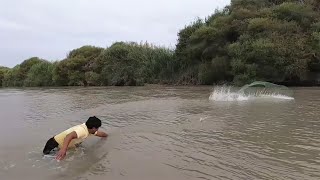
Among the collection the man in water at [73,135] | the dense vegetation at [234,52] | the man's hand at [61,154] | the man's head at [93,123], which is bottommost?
the man's hand at [61,154]

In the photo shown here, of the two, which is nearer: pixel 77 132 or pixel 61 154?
pixel 61 154

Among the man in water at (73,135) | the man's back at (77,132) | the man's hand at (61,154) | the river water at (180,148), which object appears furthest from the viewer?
the man's back at (77,132)

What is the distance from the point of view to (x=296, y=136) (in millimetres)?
8297

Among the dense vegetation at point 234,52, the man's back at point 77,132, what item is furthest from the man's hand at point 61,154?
the dense vegetation at point 234,52

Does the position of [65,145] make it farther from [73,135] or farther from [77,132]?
[77,132]

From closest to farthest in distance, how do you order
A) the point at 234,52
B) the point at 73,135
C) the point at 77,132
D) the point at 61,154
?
the point at 61,154
the point at 73,135
the point at 77,132
the point at 234,52

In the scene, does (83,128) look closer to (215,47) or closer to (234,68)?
(234,68)

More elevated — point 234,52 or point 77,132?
point 234,52

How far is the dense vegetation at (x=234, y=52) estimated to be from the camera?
28250mm

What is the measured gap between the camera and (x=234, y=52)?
29922mm

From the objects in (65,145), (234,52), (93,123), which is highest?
(234,52)

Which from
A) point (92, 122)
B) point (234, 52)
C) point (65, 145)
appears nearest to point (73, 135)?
point (65, 145)

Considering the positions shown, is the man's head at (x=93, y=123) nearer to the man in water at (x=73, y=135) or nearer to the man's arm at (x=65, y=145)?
the man in water at (x=73, y=135)

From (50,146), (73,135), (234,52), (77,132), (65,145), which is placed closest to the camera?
(65,145)
